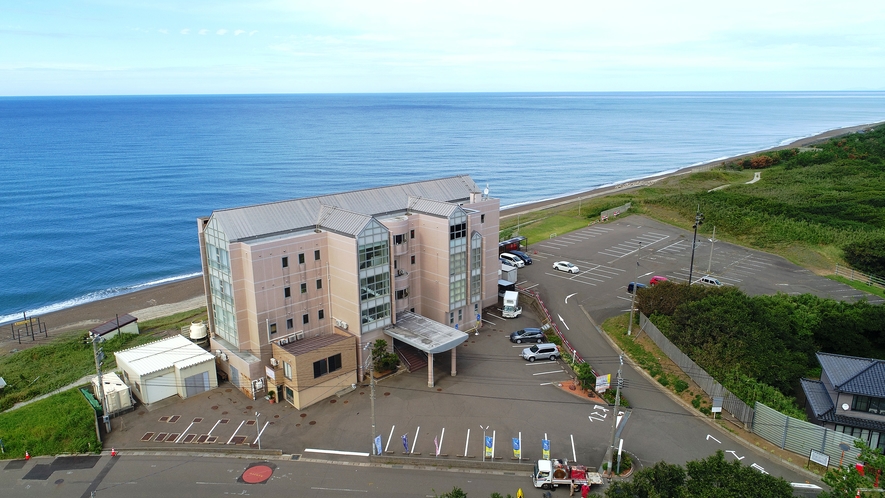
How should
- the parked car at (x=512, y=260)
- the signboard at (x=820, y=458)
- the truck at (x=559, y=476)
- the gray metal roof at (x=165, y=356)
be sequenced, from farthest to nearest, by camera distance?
the parked car at (x=512, y=260) → the gray metal roof at (x=165, y=356) → the signboard at (x=820, y=458) → the truck at (x=559, y=476)

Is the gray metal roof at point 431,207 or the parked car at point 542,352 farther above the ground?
the gray metal roof at point 431,207

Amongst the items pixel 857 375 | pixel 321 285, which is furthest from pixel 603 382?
pixel 321 285

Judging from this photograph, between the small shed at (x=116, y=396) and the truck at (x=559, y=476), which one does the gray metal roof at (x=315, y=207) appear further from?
the truck at (x=559, y=476)

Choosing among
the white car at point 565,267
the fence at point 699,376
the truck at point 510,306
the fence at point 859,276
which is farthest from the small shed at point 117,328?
the fence at point 859,276

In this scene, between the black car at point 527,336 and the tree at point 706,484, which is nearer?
the tree at point 706,484

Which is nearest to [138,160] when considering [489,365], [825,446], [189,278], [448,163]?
[448,163]

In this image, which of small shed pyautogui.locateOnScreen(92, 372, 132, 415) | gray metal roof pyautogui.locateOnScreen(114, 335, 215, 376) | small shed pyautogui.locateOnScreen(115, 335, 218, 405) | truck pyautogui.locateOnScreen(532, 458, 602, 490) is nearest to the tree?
truck pyautogui.locateOnScreen(532, 458, 602, 490)

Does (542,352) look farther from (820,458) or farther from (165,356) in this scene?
(165,356)
